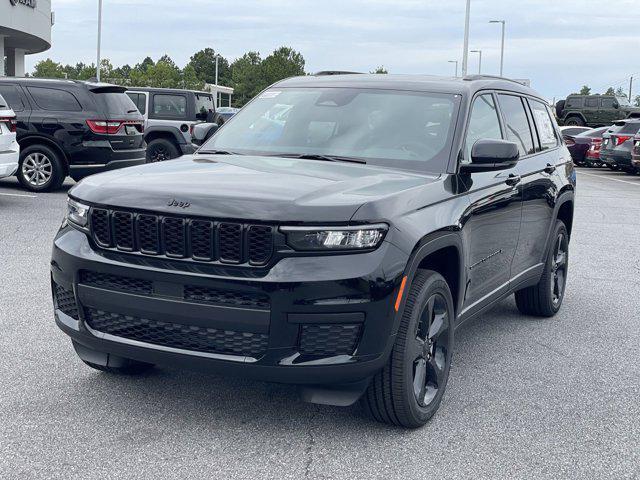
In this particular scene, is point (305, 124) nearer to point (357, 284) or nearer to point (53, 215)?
point (357, 284)

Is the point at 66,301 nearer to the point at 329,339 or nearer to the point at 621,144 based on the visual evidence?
the point at 329,339

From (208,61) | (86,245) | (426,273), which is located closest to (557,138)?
(426,273)

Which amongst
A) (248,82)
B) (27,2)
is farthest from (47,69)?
(27,2)

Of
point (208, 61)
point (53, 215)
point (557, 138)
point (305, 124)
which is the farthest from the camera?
point (208, 61)

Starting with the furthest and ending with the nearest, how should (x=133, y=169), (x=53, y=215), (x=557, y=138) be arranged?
(x=53, y=215) < (x=557, y=138) < (x=133, y=169)

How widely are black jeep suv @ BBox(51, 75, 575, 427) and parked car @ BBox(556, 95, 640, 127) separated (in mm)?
40878

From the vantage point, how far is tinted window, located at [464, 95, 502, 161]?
518cm

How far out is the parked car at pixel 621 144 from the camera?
25438 mm

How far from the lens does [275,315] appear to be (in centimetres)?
374

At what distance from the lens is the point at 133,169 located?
4672 millimetres

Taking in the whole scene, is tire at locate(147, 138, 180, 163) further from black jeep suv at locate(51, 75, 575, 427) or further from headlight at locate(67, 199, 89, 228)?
headlight at locate(67, 199, 89, 228)

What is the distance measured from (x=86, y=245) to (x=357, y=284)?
1.34 metres

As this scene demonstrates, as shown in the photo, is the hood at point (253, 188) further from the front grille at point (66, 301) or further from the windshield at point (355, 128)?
the front grille at point (66, 301)

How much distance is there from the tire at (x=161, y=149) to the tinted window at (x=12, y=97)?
4.83 metres
